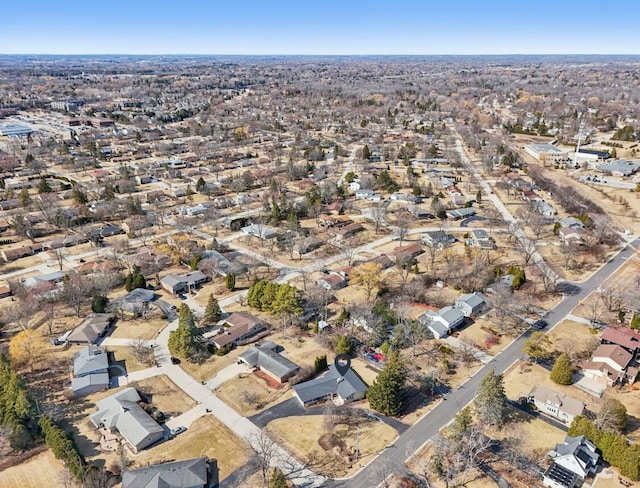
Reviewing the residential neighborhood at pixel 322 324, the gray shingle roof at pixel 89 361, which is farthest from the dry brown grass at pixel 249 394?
the gray shingle roof at pixel 89 361

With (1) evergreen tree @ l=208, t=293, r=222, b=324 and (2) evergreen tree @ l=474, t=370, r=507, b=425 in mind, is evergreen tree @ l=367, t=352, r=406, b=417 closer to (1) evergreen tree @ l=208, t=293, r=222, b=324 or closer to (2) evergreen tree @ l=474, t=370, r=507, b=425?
(2) evergreen tree @ l=474, t=370, r=507, b=425

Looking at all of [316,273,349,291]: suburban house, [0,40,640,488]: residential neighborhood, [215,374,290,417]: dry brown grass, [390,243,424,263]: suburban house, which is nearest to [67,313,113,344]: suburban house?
[0,40,640,488]: residential neighborhood

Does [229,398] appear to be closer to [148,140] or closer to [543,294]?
[543,294]

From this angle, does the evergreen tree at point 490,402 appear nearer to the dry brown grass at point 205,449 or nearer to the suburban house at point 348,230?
the dry brown grass at point 205,449

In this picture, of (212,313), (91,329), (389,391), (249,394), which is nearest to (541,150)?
(212,313)

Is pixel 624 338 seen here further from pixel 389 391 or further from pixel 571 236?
pixel 571 236

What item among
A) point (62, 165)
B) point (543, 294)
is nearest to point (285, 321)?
point (543, 294)
